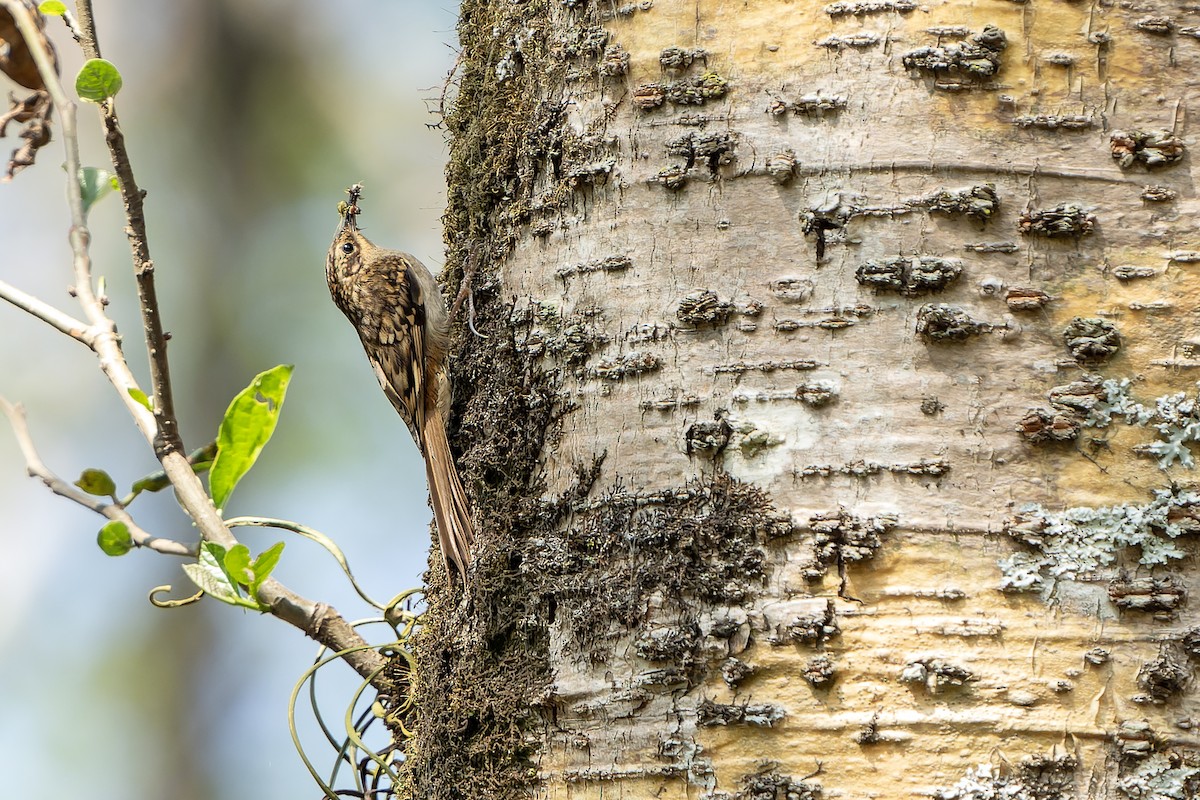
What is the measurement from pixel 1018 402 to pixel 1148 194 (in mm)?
330

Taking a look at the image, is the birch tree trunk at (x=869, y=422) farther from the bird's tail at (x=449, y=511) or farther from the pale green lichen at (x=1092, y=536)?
the bird's tail at (x=449, y=511)

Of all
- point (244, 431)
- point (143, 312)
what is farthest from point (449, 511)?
point (143, 312)

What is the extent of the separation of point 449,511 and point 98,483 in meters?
0.66

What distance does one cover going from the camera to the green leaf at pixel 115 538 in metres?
1.68

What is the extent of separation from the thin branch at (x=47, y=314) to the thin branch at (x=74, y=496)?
14 cm

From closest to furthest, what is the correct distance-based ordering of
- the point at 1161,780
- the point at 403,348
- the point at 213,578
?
the point at 1161,780 → the point at 213,578 → the point at 403,348

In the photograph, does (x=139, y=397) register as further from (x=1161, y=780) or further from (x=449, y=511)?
(x=1161, y=780)

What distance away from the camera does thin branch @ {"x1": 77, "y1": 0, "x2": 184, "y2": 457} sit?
1598 millimetres

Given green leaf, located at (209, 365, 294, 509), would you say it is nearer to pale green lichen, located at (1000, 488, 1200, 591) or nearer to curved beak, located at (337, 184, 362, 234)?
pale green lichen, located at (1000, 488, 1200, 591)

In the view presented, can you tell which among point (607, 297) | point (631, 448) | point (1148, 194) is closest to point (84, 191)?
point (607, 297)

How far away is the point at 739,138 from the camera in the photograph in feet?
5.29

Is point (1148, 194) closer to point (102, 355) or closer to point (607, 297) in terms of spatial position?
point (607, 297)

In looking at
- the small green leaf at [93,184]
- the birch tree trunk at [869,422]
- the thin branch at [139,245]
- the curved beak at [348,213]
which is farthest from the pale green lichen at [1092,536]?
the curved beak at [348,213]

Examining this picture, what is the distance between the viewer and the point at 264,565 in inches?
66.9
